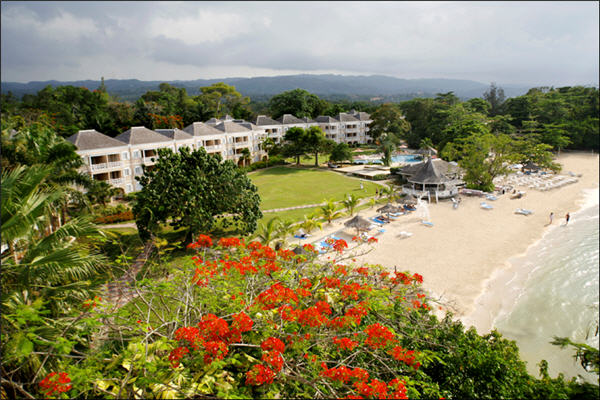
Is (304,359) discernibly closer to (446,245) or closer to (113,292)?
(113,292)

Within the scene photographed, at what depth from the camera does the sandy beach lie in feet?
54.9

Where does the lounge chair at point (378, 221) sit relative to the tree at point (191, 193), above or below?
below

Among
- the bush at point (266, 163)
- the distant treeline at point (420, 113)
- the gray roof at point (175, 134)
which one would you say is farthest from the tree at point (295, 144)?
the distant treeline at point (420, 113)

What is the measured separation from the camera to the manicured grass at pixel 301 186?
106ft

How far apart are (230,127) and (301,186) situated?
16102 millimetres

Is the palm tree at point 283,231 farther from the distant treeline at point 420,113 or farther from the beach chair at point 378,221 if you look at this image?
the distant treeline at point 420,113

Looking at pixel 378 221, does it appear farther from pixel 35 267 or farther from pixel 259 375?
pixel 35 267

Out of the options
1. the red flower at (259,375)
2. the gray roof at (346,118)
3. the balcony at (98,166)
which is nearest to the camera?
the red flower at (259,375)

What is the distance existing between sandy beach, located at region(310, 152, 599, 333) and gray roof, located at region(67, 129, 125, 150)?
74.0 feet

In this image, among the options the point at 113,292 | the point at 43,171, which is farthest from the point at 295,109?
the point at 43,171

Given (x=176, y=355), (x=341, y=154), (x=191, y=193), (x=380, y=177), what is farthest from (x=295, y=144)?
(x=176, y=355)

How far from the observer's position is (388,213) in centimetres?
2731

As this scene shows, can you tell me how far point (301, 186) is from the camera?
3753cm

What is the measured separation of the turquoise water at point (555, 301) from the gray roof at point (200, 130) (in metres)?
36.2
